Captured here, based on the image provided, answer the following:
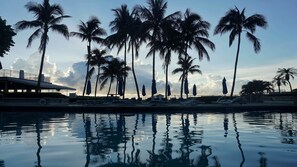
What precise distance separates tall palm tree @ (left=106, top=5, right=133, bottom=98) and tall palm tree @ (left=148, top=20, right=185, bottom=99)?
366 centimetres

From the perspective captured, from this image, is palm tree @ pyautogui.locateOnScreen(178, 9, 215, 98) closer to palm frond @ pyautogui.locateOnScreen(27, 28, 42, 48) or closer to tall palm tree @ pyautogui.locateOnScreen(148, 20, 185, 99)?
tall palm tree @ pyautogui.locateOnScreen(148, 20, 185, 99)

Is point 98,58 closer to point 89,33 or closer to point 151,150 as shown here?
point 89,33

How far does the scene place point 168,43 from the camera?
122 ft

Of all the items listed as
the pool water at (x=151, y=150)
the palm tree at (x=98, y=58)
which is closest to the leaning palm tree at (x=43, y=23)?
the palm tree at (x=98, y=58)

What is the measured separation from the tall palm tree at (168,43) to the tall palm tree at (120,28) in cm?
366

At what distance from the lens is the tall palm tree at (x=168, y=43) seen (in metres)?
35.8

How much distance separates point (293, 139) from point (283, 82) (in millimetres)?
76399

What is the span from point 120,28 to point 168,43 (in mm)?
6441

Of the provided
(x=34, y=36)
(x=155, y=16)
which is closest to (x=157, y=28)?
(x=155, y=16)

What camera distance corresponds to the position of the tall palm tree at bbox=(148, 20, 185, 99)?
117ft

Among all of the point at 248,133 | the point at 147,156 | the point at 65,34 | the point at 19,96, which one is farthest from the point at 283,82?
the point at 147,156

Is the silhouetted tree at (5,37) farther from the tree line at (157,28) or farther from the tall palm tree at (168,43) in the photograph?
the tall palm tree at (168,43)

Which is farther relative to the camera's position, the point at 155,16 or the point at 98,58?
the point at 98,58

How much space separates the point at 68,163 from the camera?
22.9ft
